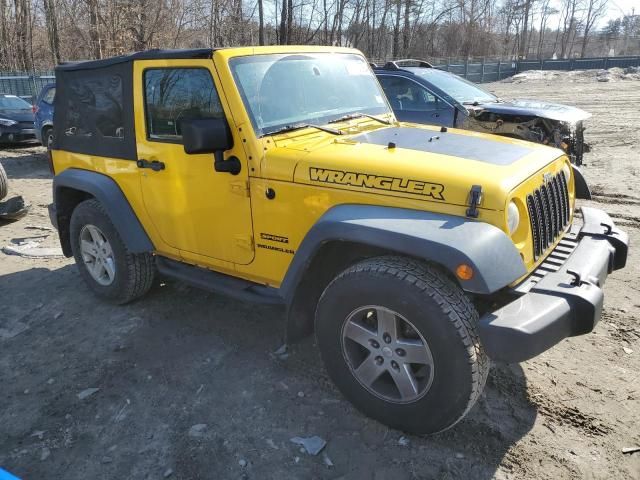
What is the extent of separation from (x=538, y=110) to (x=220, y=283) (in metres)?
6.02

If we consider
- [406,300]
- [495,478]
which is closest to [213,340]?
[406,300]

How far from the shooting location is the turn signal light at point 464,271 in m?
2.34

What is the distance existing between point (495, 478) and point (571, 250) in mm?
1383

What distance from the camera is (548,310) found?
2.39 meters

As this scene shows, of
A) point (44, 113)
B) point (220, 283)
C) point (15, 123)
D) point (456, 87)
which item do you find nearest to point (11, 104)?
point (15, 123)

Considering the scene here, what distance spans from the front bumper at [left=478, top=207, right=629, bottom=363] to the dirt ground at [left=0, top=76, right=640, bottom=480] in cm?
74

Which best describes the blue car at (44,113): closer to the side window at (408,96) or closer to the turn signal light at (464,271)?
the side window at (408,96)

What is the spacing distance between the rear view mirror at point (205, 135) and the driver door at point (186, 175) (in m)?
0.12

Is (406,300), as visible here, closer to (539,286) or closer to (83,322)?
(539,286)

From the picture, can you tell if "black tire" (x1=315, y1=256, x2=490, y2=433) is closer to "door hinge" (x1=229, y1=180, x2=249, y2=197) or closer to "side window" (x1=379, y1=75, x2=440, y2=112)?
"door hinge" (x1=229, y1=180, x2=249, y2=197)

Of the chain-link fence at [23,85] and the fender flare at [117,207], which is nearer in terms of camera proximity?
the fender flare at [117,207]

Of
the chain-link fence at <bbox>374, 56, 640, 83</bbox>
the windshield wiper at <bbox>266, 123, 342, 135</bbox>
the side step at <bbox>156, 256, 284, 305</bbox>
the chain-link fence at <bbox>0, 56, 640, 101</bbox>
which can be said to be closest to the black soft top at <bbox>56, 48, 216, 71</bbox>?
the windshield wiper at <bbox>266, 123, 342, 135</bbox>

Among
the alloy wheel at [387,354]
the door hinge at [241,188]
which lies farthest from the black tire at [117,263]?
the alloy wheel at [387,354]

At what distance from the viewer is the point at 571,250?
10.1 feet
